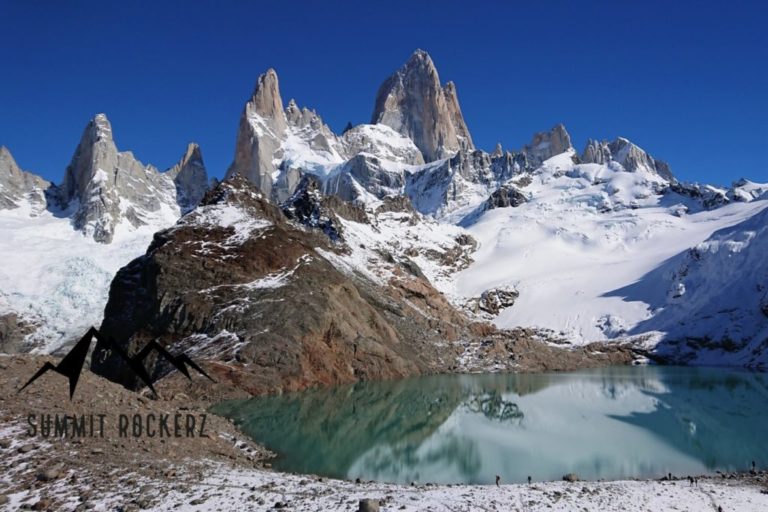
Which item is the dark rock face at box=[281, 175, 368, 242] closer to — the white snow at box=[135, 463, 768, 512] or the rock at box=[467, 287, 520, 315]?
the rock at box=[467, 287, 520, 315]

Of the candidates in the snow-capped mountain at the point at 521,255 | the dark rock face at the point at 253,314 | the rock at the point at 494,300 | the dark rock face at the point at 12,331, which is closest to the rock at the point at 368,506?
the dark rock face at the point at 253,314

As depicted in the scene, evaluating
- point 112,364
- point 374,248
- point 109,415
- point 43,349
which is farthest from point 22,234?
point 109,415

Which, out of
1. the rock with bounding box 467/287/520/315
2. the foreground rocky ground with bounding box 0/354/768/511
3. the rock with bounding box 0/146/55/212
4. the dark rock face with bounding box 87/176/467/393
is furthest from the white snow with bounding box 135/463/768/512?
the rock with bounding box 0/146/55/212

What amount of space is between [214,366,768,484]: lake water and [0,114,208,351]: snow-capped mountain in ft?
271

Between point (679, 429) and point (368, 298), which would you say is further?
point (368, 298)

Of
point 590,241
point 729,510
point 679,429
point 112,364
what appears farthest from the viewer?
point 590,241

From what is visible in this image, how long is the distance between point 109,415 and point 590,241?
17042cm

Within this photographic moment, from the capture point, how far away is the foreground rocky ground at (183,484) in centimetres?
1738

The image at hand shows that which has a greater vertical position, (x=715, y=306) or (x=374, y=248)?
(x=374, y=248)

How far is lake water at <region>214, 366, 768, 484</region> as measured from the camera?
28.3 metres

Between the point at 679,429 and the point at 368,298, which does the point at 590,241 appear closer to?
the point at 368,298

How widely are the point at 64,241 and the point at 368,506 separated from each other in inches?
6574

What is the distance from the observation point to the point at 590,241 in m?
177

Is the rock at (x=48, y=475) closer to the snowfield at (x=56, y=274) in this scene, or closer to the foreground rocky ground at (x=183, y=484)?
the foreground rocky ground at (x=183, y=484)
